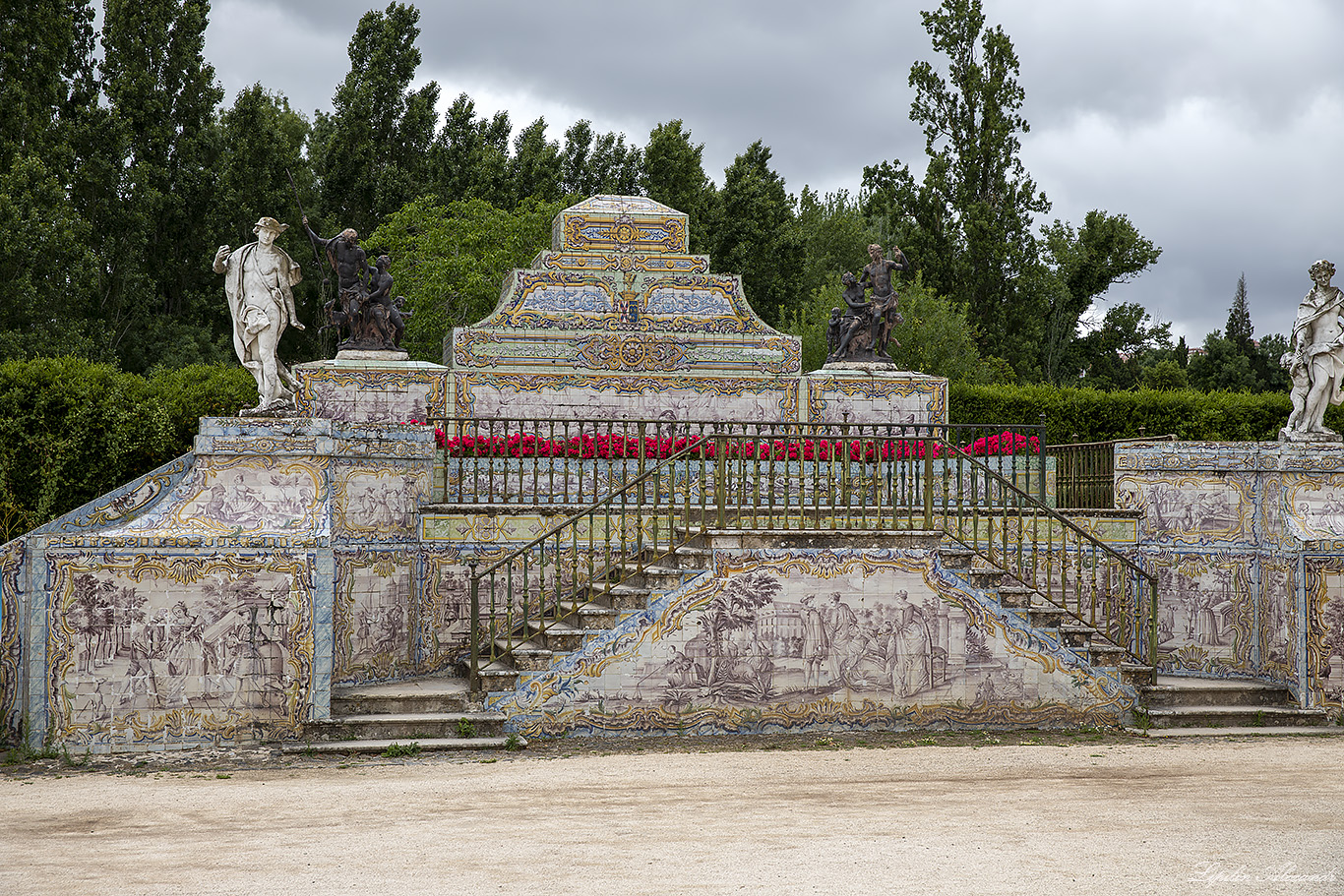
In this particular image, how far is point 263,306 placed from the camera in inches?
418

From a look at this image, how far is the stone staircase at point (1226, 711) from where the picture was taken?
10.6 metres

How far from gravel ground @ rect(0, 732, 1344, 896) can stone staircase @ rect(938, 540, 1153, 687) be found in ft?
2.68

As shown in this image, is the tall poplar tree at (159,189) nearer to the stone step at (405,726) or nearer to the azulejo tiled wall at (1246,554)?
the stone step at (405,726)

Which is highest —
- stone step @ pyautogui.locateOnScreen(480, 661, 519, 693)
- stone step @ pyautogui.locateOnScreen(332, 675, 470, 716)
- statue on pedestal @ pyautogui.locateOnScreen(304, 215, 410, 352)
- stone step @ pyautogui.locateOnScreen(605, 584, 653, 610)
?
statue on pedestal @ pyautogui.locateOnScreen(304, 215, 410, 352)

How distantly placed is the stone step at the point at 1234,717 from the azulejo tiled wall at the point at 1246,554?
0.20 meters

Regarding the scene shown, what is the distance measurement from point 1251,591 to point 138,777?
34.4 ft

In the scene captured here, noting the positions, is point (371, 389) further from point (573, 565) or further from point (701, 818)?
point (701, 818)

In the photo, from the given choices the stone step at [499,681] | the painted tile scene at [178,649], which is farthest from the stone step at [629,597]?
the painted tile scene at [178,649]

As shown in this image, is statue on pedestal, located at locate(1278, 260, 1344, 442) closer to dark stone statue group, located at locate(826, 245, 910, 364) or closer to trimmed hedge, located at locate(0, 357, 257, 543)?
dark stone statue group, located at locate(826, 245, 910, 364)

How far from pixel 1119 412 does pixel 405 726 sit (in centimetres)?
1539

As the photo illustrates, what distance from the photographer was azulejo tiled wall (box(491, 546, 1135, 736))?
10227 millimetres

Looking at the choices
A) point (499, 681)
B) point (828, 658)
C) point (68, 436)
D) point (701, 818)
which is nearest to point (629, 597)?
point (499, 681)

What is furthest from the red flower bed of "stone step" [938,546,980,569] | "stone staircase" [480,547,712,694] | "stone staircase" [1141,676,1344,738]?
"stone staircase" [1141,676,1344,738]

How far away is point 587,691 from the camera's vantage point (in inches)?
400
